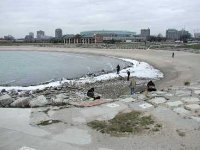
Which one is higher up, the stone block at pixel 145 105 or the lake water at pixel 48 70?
the stone block at pixel 145 105

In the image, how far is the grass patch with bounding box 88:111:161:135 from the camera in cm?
1155

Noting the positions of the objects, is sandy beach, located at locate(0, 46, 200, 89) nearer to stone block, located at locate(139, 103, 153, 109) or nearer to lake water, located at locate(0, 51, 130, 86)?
lake water, located at locate(0, 51, 130, 86)

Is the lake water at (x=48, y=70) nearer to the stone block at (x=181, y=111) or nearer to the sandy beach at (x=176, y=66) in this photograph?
the sandy beach at (x=176, y=66)

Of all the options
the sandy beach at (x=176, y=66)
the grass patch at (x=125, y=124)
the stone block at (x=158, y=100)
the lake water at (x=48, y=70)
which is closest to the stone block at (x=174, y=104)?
the stone block at (x=158, y=100)

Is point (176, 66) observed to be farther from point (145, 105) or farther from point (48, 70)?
point (145, 105)

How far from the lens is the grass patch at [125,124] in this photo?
11.6 meters

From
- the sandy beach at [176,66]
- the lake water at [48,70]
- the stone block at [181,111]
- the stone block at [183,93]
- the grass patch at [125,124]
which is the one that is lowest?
the lake water at [48,70]

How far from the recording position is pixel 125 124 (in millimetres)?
12219

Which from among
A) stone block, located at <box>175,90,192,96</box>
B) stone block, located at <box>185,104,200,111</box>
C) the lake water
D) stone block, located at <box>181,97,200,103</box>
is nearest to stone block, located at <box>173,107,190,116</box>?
stone block, located at <box>185,104,200,111</box>

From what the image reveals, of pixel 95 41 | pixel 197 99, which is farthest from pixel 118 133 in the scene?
pixel 95 41

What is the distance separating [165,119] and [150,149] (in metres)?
3.08

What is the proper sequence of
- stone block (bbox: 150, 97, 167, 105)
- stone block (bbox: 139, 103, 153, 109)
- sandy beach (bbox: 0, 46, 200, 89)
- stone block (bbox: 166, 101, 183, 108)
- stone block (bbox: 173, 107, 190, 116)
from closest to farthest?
stone block (bbox: 173, 107, 190, 116)
stone block (bbox: 139, 103, 153, 109)
stone block (bbox: 166, 101, 183, 108)
stone block (bbox: 150, 97, 167, 105)
sandy beach (bbox: 0, 46, 200, 89)

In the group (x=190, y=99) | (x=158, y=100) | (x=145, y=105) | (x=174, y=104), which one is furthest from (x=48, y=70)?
(x=174, y=104)

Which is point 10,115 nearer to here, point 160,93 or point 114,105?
point 114,105
